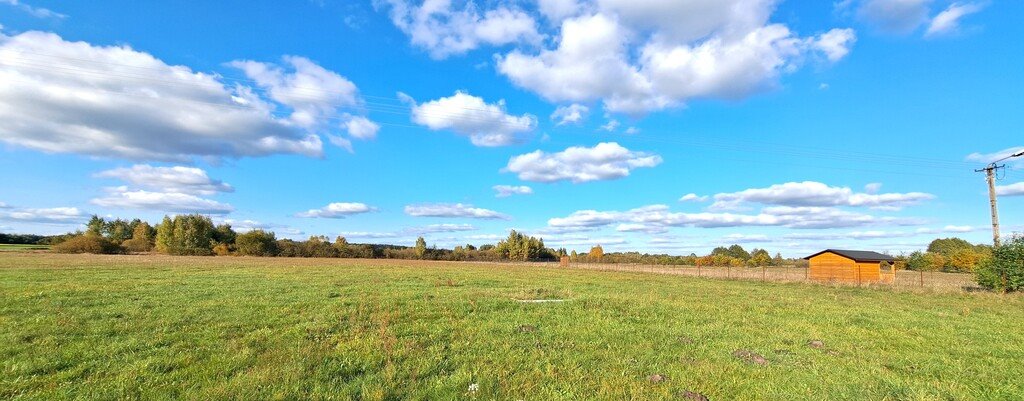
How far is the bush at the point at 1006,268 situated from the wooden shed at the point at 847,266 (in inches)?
566

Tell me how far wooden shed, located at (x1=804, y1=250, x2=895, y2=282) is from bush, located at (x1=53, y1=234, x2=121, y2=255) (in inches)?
4054

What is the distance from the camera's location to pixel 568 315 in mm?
11953

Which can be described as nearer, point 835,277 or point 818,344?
point 818,344

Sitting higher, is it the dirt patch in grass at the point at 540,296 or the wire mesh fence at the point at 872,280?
the wire mesh fence at the point at 872,280

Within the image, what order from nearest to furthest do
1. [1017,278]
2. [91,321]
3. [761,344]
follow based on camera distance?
[761,344], [91,321], [1017,278]

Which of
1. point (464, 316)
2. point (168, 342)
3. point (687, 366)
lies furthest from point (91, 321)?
point (687, 366)

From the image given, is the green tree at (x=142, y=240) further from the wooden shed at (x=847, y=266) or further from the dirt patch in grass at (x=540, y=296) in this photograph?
the wooden shed at (x=847, y=266)

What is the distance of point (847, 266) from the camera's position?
40.9 m

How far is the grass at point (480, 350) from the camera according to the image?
604cm

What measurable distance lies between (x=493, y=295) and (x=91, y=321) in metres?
10.3

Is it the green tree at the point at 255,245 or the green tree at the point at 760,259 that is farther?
the green tree at the point at 255,245

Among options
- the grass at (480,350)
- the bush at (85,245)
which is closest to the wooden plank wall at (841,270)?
the grass at (480,350)

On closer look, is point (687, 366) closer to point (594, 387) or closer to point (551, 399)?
point (594, 387)

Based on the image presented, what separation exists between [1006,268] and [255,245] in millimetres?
98436
